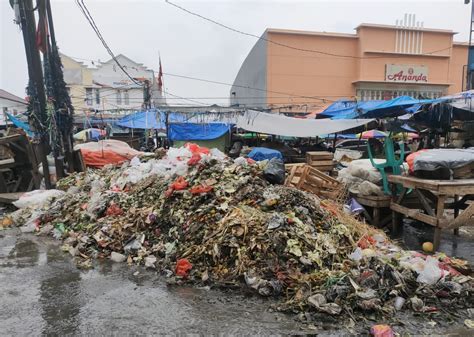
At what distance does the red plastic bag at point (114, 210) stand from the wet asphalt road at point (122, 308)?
1416mm

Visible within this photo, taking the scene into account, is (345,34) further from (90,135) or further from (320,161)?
(320,161)

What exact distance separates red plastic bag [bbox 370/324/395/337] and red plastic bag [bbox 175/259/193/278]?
216 centimetres

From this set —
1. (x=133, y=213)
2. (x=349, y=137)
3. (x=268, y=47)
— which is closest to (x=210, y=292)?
(x=133, y=213)

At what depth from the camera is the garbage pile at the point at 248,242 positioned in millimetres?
3893

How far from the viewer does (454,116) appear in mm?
10594

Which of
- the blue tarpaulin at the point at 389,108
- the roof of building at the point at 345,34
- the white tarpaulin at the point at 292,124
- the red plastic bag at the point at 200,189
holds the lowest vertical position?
the red plastic bag at the point at 200,189

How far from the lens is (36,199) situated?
26.1 ft

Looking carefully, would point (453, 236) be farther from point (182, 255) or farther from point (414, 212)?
point (182, 255)

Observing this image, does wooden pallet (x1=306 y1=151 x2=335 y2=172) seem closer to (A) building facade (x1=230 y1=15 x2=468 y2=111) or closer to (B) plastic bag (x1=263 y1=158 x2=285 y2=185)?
(B) plastic bag (x1=263 y1=158 x2=285 y2=185)

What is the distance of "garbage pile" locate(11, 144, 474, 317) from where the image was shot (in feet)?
12.8

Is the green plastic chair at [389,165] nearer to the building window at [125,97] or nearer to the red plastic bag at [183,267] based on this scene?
the red plastic bag at [183,267]

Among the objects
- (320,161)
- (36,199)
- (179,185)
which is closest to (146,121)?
(36,199)

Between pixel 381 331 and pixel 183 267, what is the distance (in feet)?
7.60

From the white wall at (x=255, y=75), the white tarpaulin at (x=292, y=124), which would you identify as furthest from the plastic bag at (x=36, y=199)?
the white wall at (x=255, y=75)
